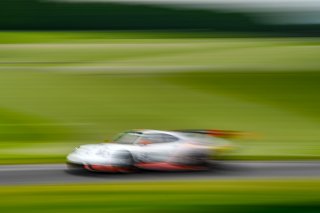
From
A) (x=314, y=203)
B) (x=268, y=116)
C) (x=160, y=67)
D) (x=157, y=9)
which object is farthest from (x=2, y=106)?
(x=157, y=9)

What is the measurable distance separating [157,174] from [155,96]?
59.1ft

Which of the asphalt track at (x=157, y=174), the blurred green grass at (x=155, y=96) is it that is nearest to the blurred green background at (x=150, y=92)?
the blurred green grass at (x=155, y=96)

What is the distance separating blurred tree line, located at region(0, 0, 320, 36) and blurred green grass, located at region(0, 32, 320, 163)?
26.4 metres

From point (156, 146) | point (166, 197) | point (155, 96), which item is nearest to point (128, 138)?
point (156, 146)

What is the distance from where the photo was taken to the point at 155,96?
3259cm

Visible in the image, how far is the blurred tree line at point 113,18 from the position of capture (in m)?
78.9

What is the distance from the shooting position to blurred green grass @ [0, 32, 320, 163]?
23844mm

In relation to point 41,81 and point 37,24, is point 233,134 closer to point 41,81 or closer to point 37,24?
point 41,81

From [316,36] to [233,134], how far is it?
5453 centimetres

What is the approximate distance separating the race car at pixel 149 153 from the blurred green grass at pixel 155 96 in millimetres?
3582

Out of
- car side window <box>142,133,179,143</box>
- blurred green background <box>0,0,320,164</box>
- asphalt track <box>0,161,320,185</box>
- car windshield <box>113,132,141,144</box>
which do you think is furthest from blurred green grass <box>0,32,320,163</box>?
car side window <box>142,133,179,143</box>

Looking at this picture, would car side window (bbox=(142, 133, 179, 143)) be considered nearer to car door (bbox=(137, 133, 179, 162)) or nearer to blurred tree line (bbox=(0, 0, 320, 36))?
car door (bbox=(137, 133, 179, 162))

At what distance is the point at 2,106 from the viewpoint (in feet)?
96.8

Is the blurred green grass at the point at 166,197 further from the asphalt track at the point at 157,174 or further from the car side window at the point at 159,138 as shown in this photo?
the car side window at the point at 159,138
